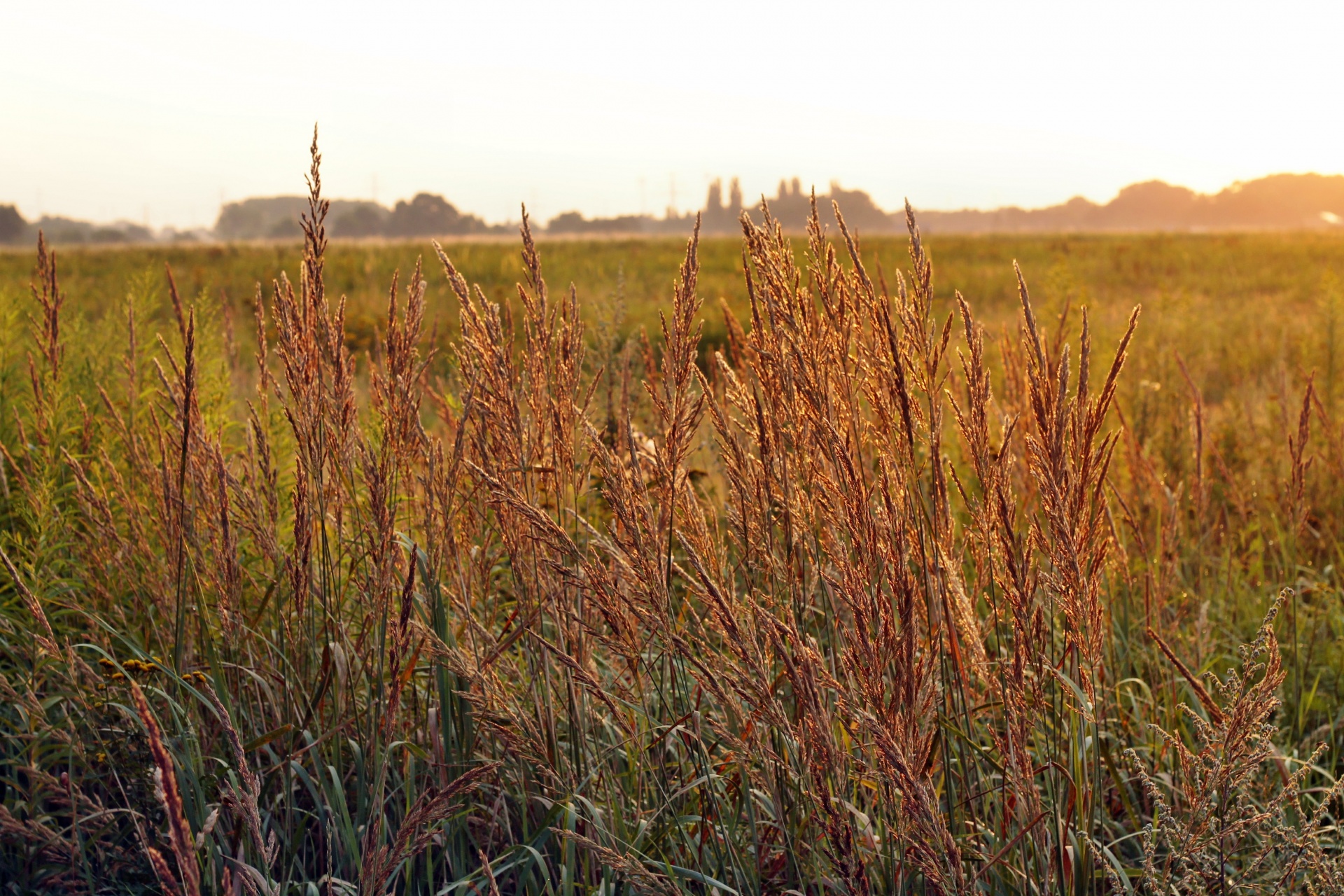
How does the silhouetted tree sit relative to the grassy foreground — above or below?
above

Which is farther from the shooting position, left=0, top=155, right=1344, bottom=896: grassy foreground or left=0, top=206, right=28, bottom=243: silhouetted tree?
left=0, top=206, right=28, bottom=243: silhouetted tree

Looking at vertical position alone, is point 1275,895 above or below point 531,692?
below

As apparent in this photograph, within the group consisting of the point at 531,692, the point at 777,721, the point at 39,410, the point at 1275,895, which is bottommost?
the point at 1275,895

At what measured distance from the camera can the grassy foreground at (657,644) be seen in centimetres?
134

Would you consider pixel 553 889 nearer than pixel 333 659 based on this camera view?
Yes

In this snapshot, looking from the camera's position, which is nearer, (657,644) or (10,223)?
(657,644)

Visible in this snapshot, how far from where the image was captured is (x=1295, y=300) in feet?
52.6

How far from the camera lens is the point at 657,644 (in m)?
2.00

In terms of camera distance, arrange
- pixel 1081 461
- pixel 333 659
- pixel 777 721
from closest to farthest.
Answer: pixel 777 721 < pixel 1081 461 < pixel 333 659

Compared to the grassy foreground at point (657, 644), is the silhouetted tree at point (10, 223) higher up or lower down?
higher up

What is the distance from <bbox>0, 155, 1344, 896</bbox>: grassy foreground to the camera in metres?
1.34

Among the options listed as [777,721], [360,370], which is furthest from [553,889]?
[360,370]

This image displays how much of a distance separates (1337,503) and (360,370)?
28.2 ft

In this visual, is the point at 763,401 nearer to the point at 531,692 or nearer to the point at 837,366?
the point at 837,366
